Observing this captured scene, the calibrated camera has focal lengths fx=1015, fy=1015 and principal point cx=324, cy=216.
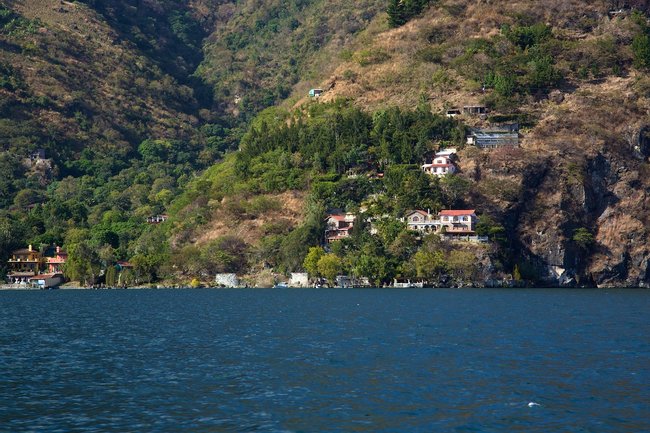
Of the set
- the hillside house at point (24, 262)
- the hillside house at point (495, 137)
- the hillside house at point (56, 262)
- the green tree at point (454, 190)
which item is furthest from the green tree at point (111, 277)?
the hillside house at point (495, 137)

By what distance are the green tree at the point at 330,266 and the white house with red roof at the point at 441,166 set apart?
27822 mm

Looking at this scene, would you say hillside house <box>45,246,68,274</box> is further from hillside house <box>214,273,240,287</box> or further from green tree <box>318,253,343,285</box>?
green tree <box>318,253,343,285</box>

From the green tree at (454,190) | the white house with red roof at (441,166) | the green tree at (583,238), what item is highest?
the white house with red roof at (441,166)

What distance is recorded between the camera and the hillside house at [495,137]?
183m

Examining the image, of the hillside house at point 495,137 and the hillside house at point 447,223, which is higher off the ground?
the hillside house at point 495,137

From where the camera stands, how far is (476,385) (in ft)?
171

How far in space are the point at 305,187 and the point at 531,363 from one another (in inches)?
5038

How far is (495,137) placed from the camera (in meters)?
185

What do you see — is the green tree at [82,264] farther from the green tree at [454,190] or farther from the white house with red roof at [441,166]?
the green tree at [454,190]

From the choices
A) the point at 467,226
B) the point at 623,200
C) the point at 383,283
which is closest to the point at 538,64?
the point at 623,200

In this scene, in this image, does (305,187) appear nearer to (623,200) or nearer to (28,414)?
(623,200)

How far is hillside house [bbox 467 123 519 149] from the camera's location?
183375mm

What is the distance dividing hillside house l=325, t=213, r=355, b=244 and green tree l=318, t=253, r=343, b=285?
10412 millimetres

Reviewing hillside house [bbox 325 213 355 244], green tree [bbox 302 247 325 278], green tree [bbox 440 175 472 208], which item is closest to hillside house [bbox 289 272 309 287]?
green tree [bbox 302 247 325 278]
